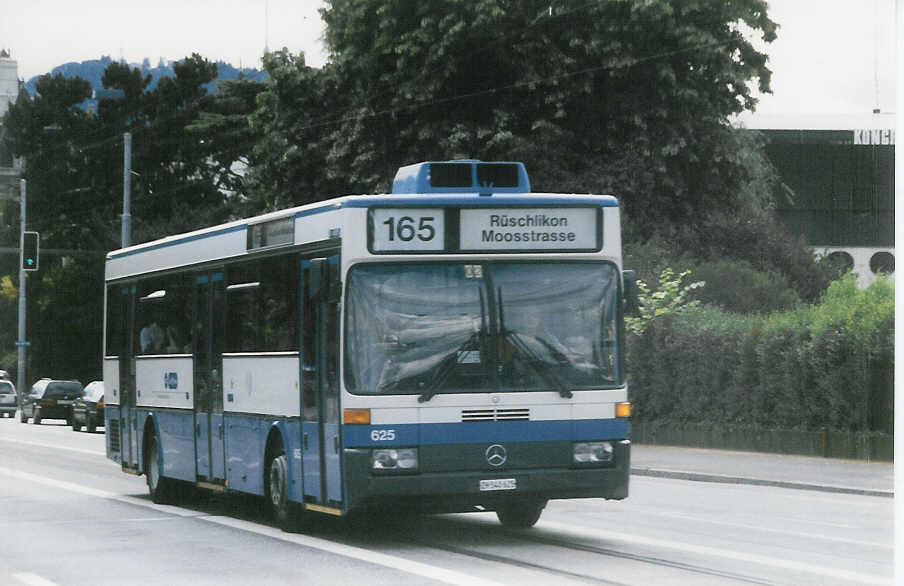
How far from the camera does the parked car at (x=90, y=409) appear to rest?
47969 millimetres

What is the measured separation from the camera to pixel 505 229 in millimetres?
13492

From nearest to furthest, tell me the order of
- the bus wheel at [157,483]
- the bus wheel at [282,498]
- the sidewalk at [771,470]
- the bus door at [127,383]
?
the bus wheel at [282,498] < the bus wheel at [157,483] < the bus door at [127,383] < the sidewalk at [771,470]

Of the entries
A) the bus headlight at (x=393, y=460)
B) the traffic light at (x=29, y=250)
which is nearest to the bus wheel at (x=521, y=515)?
the bus headlight at (x=393, y=460)

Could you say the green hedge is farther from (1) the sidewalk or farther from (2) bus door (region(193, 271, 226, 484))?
(2) bus door (region(193, 271, 226, 484))

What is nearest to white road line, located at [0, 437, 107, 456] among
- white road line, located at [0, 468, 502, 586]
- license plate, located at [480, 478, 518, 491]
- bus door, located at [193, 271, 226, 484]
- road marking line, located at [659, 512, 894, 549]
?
white road line, located at [0, 468, 502, 586]

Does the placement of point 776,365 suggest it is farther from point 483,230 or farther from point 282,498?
point 483,230

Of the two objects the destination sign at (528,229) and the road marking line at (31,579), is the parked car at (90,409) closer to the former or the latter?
the destination sign at (528,229)

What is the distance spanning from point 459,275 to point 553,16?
25.5 m

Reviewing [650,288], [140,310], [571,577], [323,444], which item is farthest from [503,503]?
[650,288]

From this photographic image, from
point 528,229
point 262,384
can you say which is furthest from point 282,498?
point 528,229

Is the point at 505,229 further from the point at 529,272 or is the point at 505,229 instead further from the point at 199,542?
the point at 199,542

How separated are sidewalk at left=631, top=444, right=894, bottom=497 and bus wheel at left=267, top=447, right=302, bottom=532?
8023mm

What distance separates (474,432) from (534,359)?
0.76 meters

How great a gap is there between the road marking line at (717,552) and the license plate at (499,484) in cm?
116
